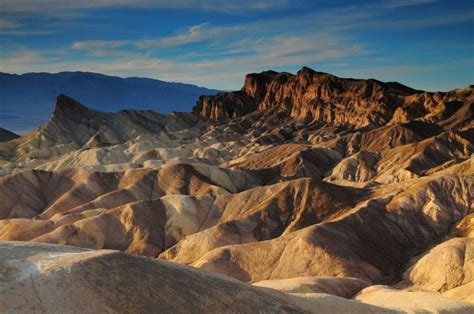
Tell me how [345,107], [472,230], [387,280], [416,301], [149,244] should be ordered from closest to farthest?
1. [416,301]
2. [387,280]
3. [472,230]
4. [149,244]
5. [345,107]

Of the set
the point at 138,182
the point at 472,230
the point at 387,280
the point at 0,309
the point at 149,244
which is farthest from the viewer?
the point at 138,182

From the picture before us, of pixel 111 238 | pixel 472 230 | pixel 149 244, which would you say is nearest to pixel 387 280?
pixel 472 230

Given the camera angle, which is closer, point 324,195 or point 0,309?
point 0,309

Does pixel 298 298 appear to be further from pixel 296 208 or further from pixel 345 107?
pixel 345 107

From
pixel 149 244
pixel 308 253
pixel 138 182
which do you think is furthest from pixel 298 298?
pixel 138 182

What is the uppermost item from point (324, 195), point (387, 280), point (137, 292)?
point (137, 292)

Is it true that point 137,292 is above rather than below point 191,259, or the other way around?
above
